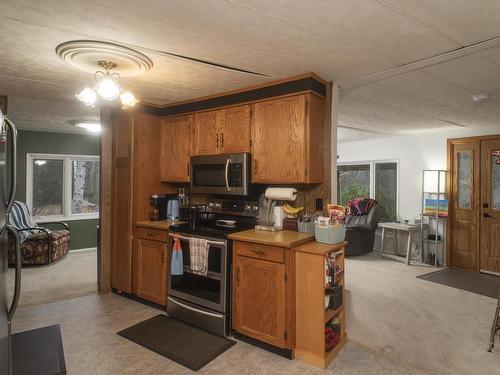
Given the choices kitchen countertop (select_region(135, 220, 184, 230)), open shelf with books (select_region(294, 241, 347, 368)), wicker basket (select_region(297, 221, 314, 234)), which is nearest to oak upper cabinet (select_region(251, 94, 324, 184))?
wicker basket (select_region(297, 221, 314, 234))

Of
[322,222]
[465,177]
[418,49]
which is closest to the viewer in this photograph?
[418,49]

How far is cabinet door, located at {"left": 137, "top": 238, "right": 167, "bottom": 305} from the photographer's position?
3.29m

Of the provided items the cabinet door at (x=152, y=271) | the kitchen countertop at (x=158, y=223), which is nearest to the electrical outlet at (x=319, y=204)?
the kitchen countertop at (x=158, y=223)

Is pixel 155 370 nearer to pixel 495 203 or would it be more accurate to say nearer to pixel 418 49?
pixel 418 49

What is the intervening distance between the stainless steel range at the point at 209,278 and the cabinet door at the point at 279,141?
20.3 inches

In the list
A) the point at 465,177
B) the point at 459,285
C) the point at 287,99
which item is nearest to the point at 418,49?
the point at 287,99

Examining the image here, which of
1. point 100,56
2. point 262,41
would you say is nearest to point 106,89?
point 100,56

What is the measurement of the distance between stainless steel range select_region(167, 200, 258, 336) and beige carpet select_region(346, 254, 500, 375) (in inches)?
48.6

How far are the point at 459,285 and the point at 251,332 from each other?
3403 mm

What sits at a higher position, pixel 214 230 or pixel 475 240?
pixel 214 230

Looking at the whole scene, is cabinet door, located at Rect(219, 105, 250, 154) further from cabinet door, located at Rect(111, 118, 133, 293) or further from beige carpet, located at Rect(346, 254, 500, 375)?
beige carpet, located at Rect(346, 254, 500, 375)

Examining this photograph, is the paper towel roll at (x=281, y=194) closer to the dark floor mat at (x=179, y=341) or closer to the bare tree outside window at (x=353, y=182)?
the dark floor mat at (x=179, y=341)

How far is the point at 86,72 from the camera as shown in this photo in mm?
2777

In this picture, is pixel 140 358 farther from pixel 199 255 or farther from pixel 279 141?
pixel 279 141
